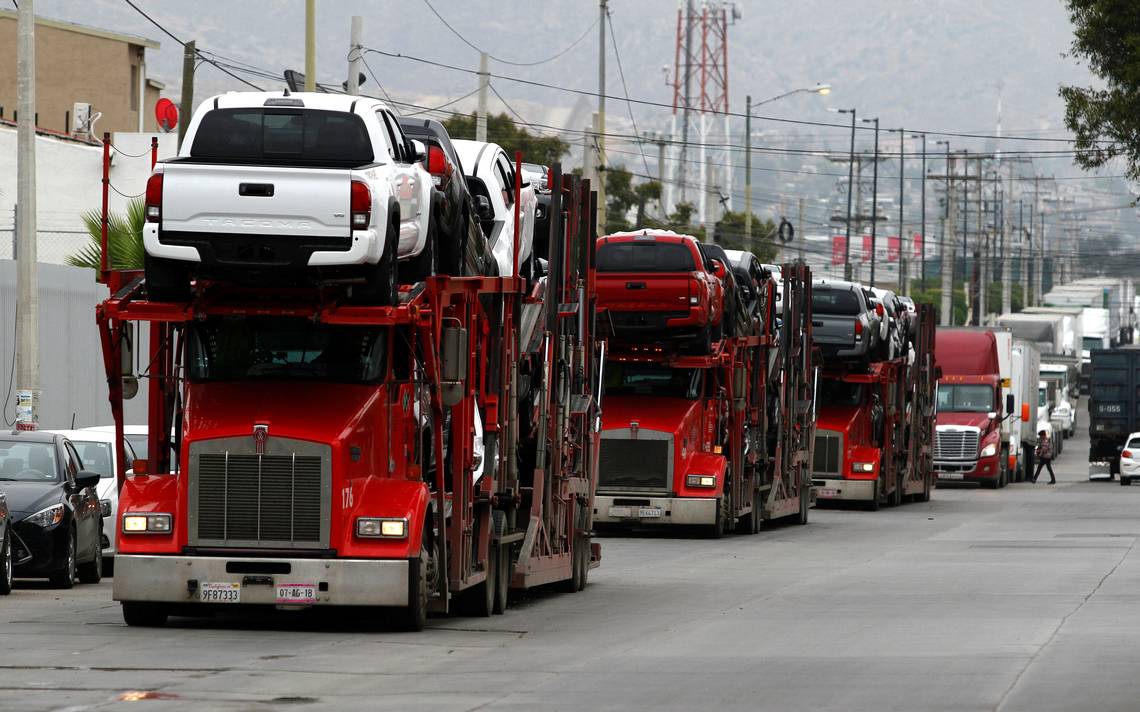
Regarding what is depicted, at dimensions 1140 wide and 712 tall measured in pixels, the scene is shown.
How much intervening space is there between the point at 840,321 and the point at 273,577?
2394 cm

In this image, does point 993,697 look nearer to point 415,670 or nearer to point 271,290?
point 415,670

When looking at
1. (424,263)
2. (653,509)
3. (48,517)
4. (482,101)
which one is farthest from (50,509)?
(482,101)

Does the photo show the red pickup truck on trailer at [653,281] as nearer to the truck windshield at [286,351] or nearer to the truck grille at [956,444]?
the truck windshield at [286,351]

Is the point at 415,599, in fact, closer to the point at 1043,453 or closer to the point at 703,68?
the point at 1043,453

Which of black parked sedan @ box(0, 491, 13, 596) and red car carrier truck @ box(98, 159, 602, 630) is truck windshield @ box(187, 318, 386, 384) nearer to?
red car carrier truck @ box(98, 159, 602, 630)

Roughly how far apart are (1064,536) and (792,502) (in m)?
4.52

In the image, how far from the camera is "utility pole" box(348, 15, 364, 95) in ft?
114

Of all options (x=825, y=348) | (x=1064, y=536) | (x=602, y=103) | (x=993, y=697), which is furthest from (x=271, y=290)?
(x=602, y=103)

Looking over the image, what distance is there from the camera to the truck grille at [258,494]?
1528cm

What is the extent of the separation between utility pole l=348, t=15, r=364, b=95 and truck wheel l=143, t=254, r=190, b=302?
1926 cm

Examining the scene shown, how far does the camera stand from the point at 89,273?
3594 cm

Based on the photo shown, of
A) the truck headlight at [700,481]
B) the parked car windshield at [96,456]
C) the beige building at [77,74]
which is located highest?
the beige building at [77,74]

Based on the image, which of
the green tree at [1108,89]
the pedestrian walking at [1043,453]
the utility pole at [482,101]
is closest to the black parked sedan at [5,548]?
the green tree at [1108,89]

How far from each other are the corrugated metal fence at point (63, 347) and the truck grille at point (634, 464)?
9321 millimetres
